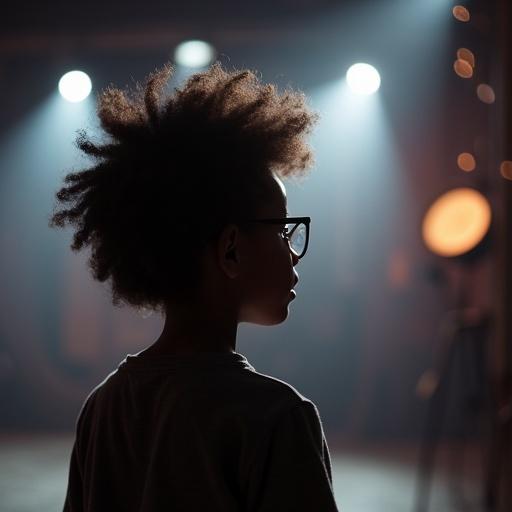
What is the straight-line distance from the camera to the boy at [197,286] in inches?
27.2

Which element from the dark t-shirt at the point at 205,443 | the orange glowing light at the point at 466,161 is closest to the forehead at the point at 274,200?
the dark t-shirt at the point at 205,443

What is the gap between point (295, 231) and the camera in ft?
2.84

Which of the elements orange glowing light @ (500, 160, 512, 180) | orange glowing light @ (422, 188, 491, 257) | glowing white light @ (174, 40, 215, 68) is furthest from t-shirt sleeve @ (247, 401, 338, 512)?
glowing white light @ (174, 40, 215, 68)

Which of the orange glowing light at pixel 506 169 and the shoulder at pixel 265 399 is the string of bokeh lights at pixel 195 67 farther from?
the shoulder at pixel 265 399

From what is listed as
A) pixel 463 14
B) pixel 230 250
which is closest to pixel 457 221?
pixel 463 14

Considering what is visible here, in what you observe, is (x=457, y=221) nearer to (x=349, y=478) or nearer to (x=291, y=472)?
(x=349, y=478)

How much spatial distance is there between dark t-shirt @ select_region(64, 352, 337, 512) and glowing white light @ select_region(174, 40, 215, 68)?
4.03 m

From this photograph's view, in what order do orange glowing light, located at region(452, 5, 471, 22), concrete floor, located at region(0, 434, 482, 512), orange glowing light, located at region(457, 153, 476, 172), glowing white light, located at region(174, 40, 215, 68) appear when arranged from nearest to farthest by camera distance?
orange glowing light, located at region(452, 5, 471, 22) < orange glowing light, located at region(457, 153, 476, 172) < concrete floor, located at region(0, 434, 482, 512) < glowing white light, located at region(174, 40, 215, 68)

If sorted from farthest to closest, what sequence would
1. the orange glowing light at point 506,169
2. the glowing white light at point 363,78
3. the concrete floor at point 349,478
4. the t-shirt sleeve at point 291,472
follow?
the glowing white light at point 363,78 → the concrete floor at point 349,478 → the orange glowing light at point 506,169 → the t-shirt sleeve at point 291,472

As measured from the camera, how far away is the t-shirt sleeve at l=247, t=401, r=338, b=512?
672mm

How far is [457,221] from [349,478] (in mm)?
1483

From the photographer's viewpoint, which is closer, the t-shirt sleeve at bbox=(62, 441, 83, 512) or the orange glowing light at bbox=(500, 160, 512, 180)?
the t-shirt sleeve at bbox=(62, 441, 83, 512)

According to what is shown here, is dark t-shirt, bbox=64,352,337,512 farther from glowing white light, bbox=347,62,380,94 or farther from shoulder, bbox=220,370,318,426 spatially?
glowing white light, bbox=347,62,380,94

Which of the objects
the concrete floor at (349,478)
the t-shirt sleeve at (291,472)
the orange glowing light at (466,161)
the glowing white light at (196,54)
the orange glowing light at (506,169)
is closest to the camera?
the t-shirt sleeve at (291,472)
